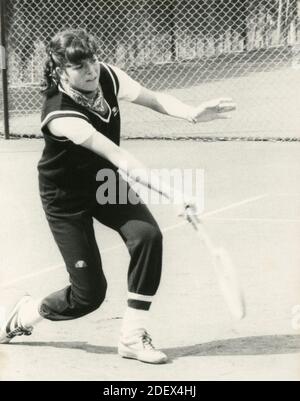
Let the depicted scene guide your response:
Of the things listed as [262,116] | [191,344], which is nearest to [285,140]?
[262,116]

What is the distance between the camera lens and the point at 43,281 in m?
7.00

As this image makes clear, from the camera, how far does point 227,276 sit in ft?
16.7

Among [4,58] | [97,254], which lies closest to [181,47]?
[4,58]

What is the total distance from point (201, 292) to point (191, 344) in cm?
105

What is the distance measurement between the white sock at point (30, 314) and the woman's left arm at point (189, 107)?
1170mm

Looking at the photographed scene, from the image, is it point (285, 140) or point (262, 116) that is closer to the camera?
point (285, 140)

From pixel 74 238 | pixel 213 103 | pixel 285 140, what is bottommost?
pixel 74 238

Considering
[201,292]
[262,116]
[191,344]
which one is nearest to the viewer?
[191,344]

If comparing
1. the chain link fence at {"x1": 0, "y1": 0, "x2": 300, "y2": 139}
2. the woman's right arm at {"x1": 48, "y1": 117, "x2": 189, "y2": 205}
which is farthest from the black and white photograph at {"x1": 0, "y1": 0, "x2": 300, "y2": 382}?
the chain link fence at {"x1": 0, "y1": 0, "x2": 300, "y2": 139}

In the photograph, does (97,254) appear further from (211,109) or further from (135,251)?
(211,109)

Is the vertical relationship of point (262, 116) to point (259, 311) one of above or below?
above

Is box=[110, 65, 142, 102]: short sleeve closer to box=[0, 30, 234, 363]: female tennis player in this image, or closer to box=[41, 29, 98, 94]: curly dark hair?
box=[0, 30, 234, 363]: female tennis player

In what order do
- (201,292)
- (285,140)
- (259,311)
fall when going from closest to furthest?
(259,311) < (201,292) < (285,140)

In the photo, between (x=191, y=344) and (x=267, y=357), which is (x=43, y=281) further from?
(x=267, y=357)
